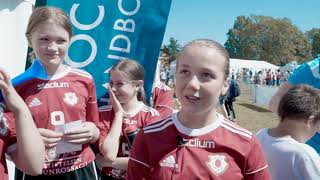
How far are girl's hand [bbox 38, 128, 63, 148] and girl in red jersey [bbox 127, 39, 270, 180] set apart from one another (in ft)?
1.61

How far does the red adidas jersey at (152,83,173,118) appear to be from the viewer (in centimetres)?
365

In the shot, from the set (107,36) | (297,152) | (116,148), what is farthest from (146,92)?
(297,152)

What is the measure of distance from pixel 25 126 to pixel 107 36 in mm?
1471

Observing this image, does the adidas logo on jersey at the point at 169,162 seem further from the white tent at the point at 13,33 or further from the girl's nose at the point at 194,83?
the white tent at the point at 13,33

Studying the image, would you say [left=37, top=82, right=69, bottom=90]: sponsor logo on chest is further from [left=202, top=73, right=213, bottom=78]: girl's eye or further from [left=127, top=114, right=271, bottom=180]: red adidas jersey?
[left=202, top=73, right=213, bottom=78]: girl's eye

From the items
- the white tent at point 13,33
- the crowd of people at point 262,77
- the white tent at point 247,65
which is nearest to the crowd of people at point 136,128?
the white tent at point 13,33

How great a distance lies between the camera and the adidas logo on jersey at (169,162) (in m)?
1.95

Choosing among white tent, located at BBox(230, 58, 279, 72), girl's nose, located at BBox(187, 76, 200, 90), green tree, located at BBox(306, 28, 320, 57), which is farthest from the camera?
green tree, located at BBox(306, 28, 320, 57)

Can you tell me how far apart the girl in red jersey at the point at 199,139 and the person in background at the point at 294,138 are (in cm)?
50

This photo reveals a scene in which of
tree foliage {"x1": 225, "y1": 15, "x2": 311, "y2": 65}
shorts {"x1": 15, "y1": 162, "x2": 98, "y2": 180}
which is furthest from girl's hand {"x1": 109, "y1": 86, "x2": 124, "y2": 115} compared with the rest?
tree foliage {"x1": 225, "y1": 15, "x2": 311, "y2": 65}

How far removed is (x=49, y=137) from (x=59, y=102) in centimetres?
25

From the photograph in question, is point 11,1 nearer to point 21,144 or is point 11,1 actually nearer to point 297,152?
point 21,144

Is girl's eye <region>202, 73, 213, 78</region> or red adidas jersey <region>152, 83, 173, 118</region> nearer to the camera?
girl's eye <region>202, 73, 213, 78</region>

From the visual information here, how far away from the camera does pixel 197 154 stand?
194cm
